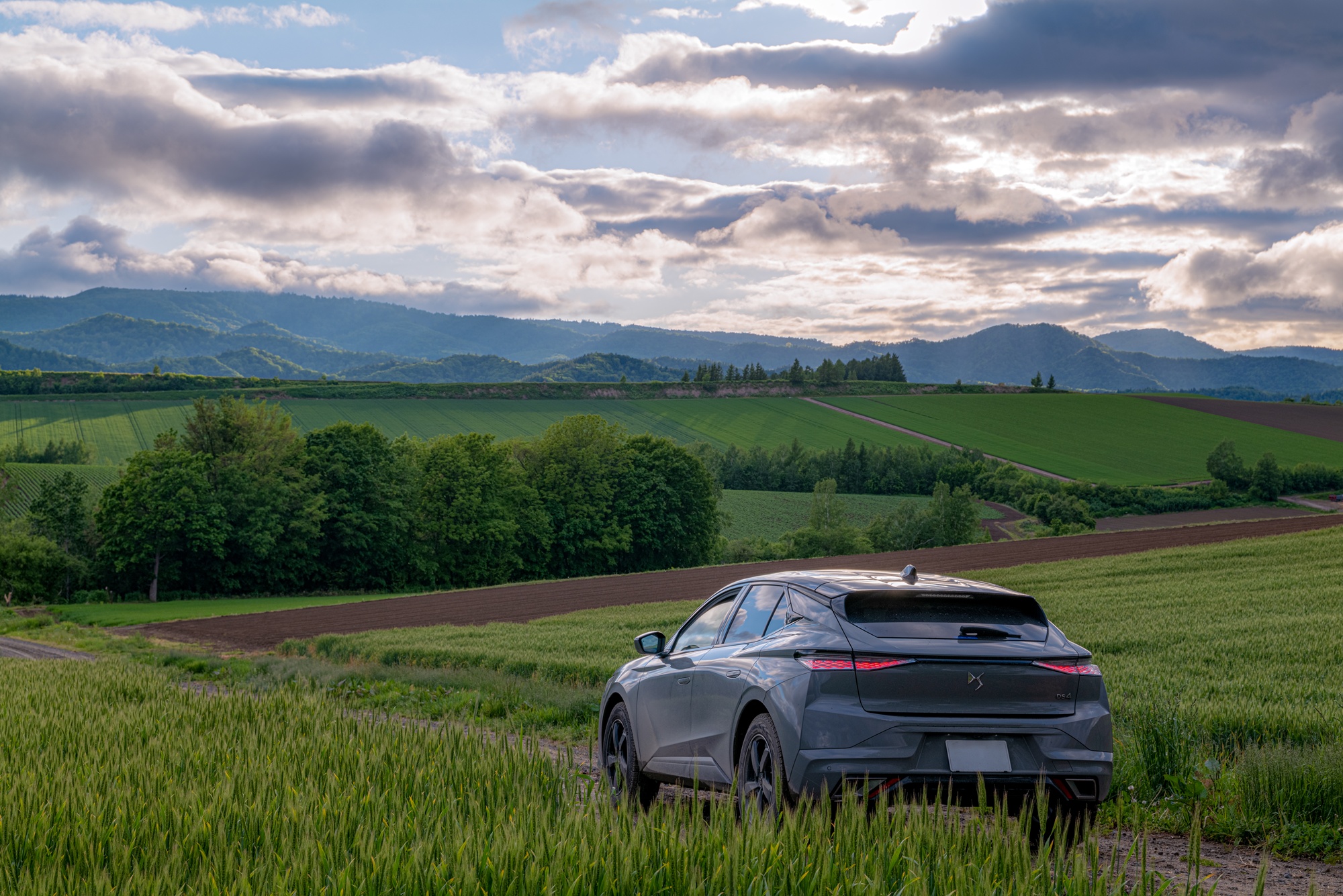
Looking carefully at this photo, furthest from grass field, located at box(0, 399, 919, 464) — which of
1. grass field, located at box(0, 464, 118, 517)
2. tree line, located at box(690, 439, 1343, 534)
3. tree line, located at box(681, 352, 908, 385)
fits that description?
tree line, located at box(681, 352, 908, 385)

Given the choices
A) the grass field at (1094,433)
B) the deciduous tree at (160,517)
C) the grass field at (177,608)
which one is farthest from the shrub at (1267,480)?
the deciduous tree at (160,517)

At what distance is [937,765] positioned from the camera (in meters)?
5.80

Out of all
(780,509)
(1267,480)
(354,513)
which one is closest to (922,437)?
(780,509)

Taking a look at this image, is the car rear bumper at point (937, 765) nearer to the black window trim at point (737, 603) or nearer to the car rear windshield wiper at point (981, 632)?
the car rear windshield wiper at point (981, 632)

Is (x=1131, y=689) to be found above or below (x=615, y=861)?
below

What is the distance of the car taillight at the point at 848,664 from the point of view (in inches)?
236

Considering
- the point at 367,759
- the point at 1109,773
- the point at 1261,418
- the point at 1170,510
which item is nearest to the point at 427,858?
→ the point at 367,759

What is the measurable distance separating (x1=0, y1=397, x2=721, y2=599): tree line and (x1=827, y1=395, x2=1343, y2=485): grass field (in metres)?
48.4

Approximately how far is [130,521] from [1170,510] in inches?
3237

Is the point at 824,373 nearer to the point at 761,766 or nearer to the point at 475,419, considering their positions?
the point at 475,419

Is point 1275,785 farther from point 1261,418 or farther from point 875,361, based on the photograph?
point 875,361

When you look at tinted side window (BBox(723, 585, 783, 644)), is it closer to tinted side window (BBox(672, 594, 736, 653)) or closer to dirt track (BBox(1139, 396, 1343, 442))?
tinted side window (BBox(672, 594, 736, 653))

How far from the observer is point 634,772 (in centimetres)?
820

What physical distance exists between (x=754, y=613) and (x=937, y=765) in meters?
1.96
